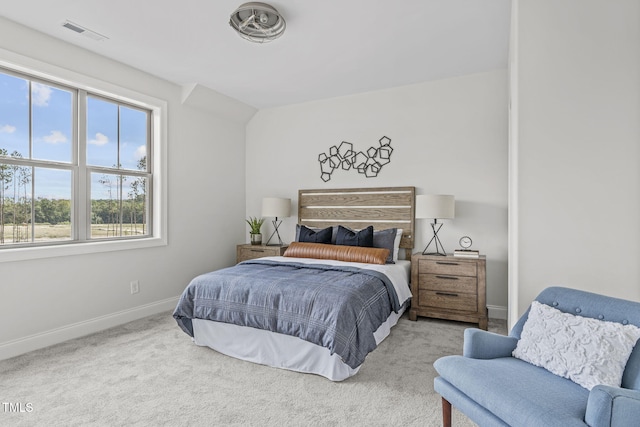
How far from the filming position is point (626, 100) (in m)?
1.94

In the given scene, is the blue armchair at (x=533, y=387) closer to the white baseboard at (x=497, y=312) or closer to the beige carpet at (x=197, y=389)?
the beige carpet at (x=197, y=389)

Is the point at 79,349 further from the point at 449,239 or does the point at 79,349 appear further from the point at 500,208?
the point at 500,208

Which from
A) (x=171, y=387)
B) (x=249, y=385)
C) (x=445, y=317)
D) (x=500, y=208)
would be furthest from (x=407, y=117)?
(x=171, y=387)

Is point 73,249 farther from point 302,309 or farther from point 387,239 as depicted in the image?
point 387,239

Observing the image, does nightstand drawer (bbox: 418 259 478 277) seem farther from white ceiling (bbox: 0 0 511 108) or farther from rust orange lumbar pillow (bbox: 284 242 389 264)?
white ceiling (bbox: 0 0 511 108)

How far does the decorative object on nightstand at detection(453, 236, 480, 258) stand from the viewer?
145 inches

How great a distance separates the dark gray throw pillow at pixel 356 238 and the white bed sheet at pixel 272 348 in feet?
3.36

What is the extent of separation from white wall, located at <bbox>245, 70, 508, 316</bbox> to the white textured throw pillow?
2290 mm

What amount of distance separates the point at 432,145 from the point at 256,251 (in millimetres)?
2561

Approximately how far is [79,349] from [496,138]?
4.43 m

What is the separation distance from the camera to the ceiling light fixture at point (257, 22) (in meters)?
2.58

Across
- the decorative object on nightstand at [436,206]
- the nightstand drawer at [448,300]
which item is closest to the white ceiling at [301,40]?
the decorative object on nightstand at [436,206]

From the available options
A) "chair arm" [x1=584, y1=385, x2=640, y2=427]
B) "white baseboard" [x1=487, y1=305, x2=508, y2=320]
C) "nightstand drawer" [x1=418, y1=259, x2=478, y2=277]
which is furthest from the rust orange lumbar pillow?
"chair arm" [x1=584, y1=385, x2=640, y2=427]

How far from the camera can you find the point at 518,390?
4.73 feet
